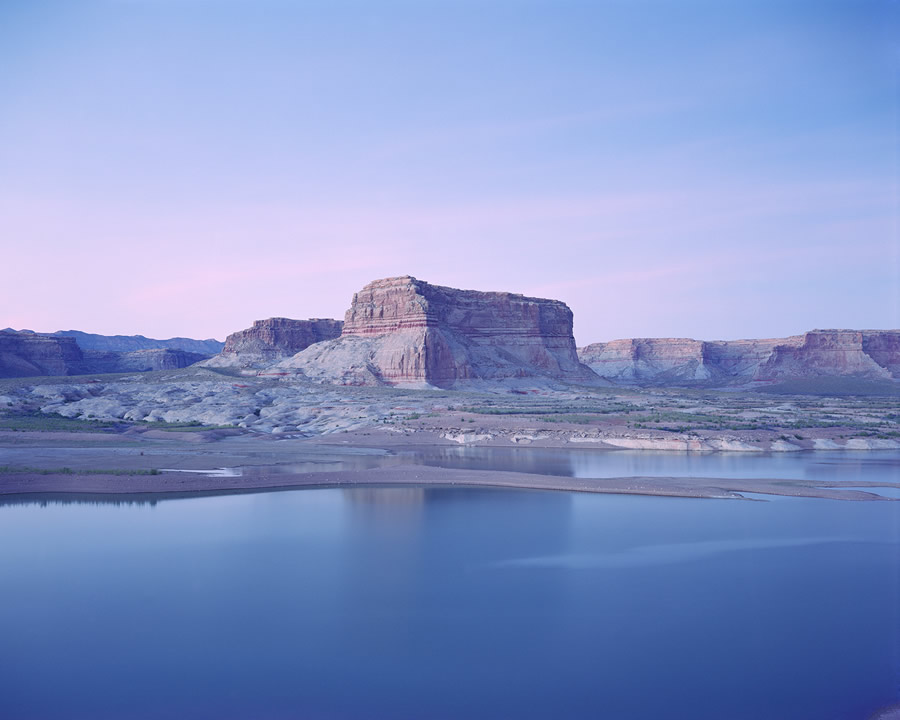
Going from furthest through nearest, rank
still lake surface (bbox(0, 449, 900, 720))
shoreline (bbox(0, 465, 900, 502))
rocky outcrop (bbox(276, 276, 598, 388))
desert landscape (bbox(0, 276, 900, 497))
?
rocky outcrop (bbox(276, 276, 598, 388)), desert landscape (bbox(0, 276, 900, 497)), shoreline (bbox(0, 465, 900, 502)), still lake surface (bbox(0, 449, 900, 720))

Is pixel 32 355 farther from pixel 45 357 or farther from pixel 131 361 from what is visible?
pixel 131 361

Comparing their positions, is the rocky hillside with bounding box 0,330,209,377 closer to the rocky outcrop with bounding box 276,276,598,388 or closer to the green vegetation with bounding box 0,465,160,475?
the rocky outcrop with bounding box 276,276,598,388

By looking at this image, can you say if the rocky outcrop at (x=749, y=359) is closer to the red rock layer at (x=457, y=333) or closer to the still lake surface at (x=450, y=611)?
the red rock layer at (x=457, y=333)

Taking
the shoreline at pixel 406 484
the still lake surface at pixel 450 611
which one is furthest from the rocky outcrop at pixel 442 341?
the still lake surface at pixel 450 611

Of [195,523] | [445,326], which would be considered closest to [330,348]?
[445,326]

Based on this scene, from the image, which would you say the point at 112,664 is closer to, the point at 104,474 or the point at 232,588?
the point at 232,588

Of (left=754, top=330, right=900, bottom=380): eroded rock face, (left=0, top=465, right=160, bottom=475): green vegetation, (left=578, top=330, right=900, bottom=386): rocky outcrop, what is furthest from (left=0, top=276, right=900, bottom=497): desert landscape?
(left=578, top=330, right=900, bottom=386): rocky outcrop
